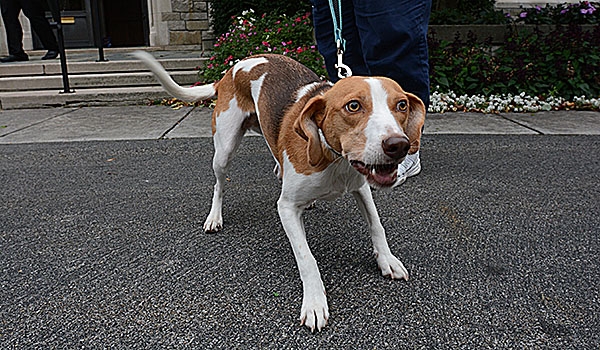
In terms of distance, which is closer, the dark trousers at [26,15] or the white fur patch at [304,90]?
the white fur patch at [304,90]

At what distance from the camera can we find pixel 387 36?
117 inches

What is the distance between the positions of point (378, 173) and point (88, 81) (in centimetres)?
699

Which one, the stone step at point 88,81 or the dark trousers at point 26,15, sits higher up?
the dark trousers at point 26,15

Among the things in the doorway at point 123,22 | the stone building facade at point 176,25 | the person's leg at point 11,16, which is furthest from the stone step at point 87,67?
the doorway at point 123,22

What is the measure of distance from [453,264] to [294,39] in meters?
6.02

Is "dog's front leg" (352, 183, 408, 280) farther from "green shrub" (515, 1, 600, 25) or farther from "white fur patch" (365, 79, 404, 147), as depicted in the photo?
"green shrub" (515, 1, 600, 25)

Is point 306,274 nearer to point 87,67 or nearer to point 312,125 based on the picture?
point 312,125

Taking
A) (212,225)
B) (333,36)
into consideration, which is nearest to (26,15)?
(333,36)

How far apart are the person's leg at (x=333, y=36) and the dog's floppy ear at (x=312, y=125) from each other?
1571 mm

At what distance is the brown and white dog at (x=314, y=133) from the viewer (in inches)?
63.1

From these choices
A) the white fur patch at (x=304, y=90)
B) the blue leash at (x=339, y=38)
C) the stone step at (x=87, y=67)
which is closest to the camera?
the white fur patch at (x=304, y=90)

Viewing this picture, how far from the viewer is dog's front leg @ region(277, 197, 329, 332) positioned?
5.84 feet

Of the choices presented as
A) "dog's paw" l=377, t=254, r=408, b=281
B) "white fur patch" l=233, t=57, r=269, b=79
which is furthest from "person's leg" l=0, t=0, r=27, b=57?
"dog's paw" l=377, t=254, r=408, b=281

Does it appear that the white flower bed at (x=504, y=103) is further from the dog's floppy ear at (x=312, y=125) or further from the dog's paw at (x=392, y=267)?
the dog's floppy ear at (x=312, y=125)
